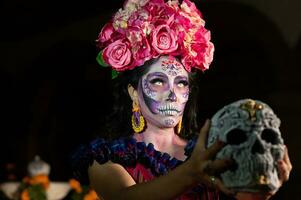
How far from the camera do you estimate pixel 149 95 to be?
3018mm

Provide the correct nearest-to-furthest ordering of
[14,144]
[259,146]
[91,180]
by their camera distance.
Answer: [259,146] < [91,180] < [14,144]

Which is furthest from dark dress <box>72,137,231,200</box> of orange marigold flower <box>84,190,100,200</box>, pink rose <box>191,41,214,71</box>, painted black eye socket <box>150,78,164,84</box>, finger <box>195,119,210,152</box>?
orange marigold flower <box>84,190,100,200</box>

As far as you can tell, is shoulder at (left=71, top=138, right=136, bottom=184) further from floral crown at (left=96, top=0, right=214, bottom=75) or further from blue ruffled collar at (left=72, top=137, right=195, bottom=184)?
floral crown at (left=96, top=0, right=214, bottom=75)

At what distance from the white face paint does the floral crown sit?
1.8 inches

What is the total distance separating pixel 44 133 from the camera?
813 centimetres

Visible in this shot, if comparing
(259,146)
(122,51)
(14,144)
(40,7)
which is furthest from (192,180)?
(14,144)

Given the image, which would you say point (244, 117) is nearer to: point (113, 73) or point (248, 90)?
point (113, 73)

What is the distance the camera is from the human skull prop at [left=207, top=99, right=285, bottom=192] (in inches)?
91.8

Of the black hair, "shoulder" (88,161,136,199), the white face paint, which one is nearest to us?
"shoulder" (88,161,136,199)

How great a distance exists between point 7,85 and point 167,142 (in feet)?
16.9

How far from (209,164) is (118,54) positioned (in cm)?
91

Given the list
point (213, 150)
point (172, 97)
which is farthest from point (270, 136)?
point (172, 97)

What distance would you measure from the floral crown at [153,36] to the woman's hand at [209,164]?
74cm

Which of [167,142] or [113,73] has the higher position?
[113,73]
